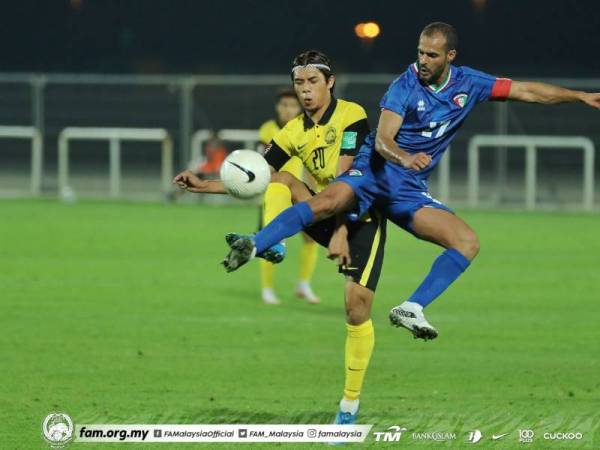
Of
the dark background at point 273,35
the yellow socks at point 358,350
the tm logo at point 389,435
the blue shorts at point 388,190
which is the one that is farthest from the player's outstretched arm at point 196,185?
the dark background at point 273,35

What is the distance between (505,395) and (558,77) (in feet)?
89.8

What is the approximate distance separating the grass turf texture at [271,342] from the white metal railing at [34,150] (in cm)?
888

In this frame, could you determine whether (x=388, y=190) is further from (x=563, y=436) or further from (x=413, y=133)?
(x=563, y=436)

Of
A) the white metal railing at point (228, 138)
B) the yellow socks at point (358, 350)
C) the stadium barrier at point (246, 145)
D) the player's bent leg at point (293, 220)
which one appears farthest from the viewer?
the white metal railing at point (228, 138)

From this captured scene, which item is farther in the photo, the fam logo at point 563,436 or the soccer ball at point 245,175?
the soccer ball at point 245,175

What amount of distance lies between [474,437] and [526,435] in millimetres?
351

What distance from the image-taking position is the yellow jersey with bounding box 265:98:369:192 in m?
10.1

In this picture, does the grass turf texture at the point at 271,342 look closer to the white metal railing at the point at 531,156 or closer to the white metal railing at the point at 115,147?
the white metal railing at the point at 531,156

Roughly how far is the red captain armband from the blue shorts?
811 millimetres

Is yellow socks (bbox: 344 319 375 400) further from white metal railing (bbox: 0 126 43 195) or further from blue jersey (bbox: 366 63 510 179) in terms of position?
white metal railing (bbox: 0 126 43 195)

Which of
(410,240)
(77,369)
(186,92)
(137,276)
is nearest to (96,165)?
(186,92)

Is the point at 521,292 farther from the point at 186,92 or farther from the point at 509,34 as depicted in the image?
the point at 509,34

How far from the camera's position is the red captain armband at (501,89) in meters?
10.0

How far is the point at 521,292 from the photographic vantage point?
1850cm
